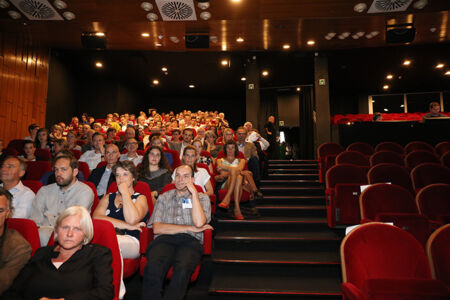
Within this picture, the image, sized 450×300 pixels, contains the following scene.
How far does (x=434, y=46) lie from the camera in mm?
6652

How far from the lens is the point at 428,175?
10.3 feet

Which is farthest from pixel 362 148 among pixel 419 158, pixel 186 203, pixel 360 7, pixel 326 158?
pixel 186 203

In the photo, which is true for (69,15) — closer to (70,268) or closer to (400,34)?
(70,268)

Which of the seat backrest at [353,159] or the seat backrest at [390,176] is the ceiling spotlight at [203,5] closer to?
the seat backrest at [353,159]

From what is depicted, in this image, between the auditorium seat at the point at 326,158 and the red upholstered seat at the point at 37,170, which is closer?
the red upholstered seat at the point at 37,170

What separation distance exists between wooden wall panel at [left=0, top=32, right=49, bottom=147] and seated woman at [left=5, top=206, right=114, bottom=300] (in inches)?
208

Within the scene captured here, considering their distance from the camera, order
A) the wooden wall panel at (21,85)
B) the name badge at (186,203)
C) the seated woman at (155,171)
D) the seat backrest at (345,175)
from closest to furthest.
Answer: the name badge at (186,203) < the seated woman at (155,171) < the seat backrest at (345,175) < the wooden wall panel at (21,85)

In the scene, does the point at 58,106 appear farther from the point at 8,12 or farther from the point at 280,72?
the point at 280,72

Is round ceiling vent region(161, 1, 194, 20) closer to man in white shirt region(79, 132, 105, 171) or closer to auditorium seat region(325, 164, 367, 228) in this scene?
man in white shirt region(79, 132, 105, 171)

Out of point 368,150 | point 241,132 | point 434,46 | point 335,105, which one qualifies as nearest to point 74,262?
point 241,132

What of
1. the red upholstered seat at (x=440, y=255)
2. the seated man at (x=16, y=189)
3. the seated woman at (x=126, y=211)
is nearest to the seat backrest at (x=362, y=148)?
the red upholstered seat at (x=440, y=255)

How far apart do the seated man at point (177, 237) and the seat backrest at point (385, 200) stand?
1385 millimetres

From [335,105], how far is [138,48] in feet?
26.2

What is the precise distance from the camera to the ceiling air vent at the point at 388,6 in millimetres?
4344
